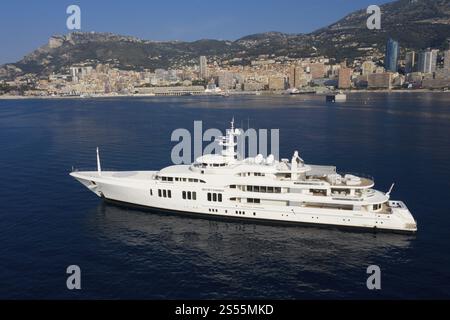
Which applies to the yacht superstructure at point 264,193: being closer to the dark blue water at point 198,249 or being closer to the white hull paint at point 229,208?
the white hull paint at point 229,208

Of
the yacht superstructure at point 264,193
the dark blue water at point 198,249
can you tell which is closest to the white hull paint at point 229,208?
the yacht superstructure at point 264,193

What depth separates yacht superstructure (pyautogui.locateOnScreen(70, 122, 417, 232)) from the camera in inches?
1139

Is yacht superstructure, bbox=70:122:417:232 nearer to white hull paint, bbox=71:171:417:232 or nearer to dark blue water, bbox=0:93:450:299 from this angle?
white hull paint, bbox=71:171:417:232

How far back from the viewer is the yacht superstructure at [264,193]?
94.9 feet

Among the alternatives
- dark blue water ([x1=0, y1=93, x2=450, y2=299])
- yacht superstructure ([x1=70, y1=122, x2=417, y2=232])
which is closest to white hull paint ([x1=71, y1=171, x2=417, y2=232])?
yacht superstructure ([x1=70, y1=122, x2=417, y2=232])

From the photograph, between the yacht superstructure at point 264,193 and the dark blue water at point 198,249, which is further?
the yacht superstructure at point 264,193

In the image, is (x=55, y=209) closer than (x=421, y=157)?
Yes

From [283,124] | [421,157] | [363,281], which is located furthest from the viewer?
[283,124]

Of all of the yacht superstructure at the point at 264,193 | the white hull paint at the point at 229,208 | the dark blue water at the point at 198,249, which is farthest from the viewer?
the yacht superstructure at the point at 264,193

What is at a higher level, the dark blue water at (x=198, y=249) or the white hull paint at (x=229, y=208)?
the white hull paint at (x=229, y=208)
